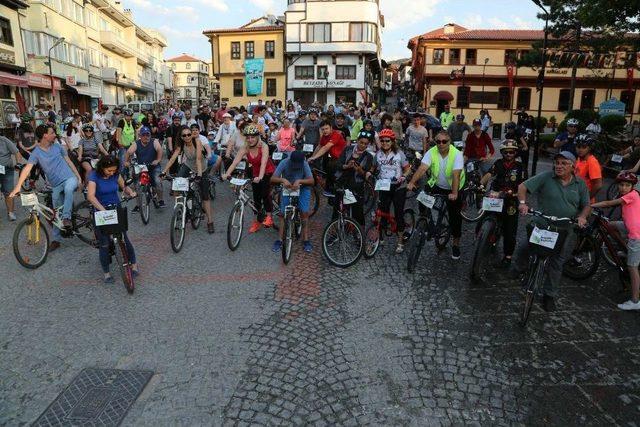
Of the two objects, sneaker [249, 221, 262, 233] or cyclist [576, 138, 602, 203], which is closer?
cyclist [576, 138, 602, 203]

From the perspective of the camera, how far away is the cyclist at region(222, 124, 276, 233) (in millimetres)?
7293

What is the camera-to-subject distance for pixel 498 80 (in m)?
41.5

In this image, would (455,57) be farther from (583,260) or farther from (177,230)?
(177,230)

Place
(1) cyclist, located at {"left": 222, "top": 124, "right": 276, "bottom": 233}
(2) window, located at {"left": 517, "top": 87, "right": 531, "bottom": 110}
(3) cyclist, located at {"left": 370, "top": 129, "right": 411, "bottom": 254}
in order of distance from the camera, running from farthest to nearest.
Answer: (2) window, located at {"left": 517, "top": 87, "right": 531, "bottom": 110} < (1) cyclist, located at {"left": 222, "top": 124, "right": 276, "bottom": 233} < (3) cyclist, located at {"left": 370, "top": 129, "right": 411, "bottom": 254}

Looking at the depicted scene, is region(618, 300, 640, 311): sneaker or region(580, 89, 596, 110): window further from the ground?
region(580, 89, 596, 110): window

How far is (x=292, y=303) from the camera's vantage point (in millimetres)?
5363

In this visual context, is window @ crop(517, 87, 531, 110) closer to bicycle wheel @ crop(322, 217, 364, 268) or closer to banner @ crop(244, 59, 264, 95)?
banner @ crop(244, 59, 264, 95)

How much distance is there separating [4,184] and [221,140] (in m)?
5.34

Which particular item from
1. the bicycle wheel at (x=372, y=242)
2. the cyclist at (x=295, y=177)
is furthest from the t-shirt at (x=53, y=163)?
the bicycle wheel at (x=372, y=242)

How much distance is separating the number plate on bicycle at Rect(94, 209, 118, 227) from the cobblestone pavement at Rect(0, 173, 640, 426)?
0.87 metres

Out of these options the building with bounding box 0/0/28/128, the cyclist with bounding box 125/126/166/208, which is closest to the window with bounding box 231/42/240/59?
the building with bounding box 0/0/28/128

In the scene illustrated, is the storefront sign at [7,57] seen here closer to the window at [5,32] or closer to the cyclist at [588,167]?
the window at [5,32]

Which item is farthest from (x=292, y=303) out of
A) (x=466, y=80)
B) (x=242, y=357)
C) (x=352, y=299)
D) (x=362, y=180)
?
(x=466, y=80)

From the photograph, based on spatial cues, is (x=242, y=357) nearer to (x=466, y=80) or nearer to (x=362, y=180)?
(x=362, y=180)
